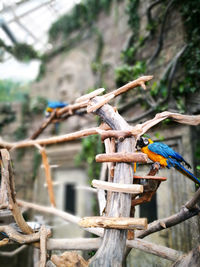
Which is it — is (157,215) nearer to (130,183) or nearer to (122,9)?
(130,183)

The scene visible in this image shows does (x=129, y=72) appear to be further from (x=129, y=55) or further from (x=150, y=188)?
(x=150, y=188)

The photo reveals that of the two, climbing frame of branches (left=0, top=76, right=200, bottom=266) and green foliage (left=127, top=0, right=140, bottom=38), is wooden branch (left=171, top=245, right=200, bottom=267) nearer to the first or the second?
climbing frame of branches (left=0, top=76, right=200, bottom=266)

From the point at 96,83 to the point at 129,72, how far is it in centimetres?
154

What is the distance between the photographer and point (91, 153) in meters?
3.96

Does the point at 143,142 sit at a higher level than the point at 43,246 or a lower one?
higher

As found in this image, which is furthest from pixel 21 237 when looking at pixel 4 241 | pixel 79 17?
pixel 79 17

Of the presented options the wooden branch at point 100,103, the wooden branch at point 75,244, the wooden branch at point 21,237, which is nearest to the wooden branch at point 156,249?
the wooden branch at point 75,244

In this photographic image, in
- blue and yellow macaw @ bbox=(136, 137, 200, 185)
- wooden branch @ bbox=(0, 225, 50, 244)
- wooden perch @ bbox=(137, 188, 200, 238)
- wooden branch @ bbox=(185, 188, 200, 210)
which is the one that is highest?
blue and yellow macaw @ bbox=(136, 137, 200, 185)

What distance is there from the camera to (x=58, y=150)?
4887mm

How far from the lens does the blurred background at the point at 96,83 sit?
94.3 inches

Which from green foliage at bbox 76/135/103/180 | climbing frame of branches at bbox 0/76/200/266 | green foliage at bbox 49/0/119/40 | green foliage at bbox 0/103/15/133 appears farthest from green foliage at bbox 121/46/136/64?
green foliage at bbox 0/103/15/133

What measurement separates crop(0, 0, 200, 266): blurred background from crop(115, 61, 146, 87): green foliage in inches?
0.6

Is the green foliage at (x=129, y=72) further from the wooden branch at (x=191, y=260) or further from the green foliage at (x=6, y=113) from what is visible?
the green foliage at (x=6, y=113)

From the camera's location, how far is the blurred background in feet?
7.86
